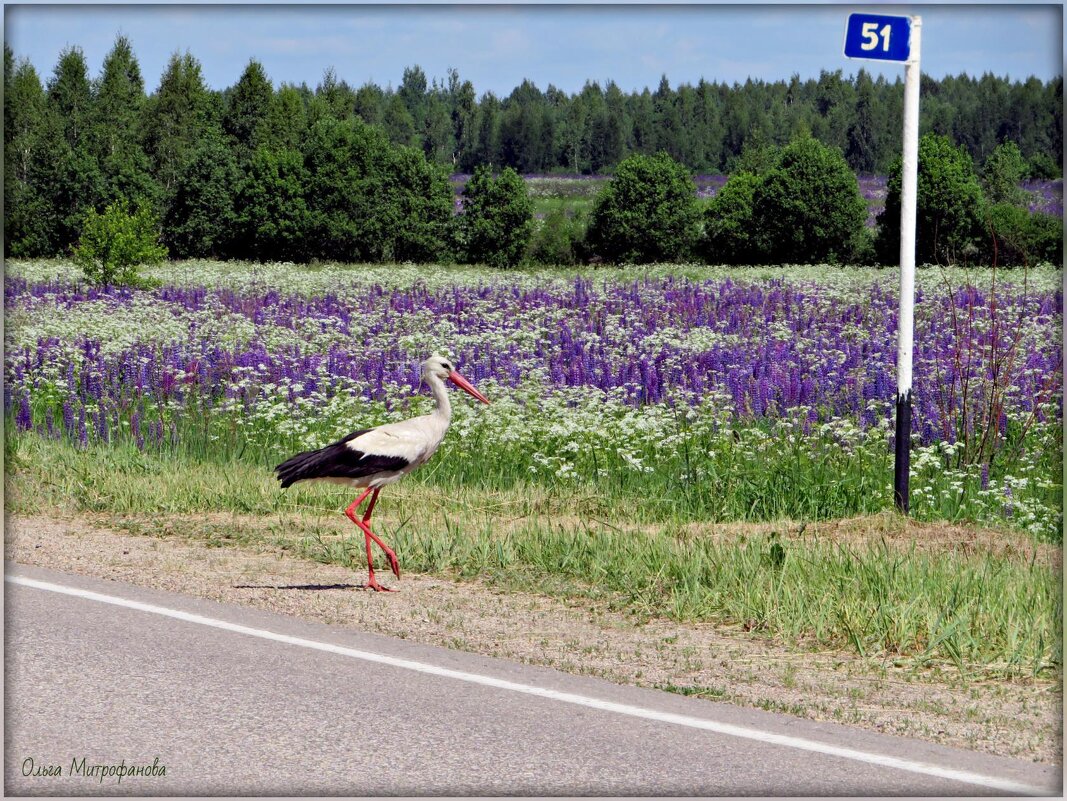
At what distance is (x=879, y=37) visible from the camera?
10.0 m

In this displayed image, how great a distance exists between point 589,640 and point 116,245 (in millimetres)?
26165

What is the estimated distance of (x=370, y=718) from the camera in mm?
5945

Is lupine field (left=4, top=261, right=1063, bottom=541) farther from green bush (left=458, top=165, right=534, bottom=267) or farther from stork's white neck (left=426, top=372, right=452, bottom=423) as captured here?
green bush (left=458, top=165, right=534, bottom=267)

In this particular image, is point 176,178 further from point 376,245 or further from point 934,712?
point 934,712

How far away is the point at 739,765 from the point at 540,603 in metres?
3.26

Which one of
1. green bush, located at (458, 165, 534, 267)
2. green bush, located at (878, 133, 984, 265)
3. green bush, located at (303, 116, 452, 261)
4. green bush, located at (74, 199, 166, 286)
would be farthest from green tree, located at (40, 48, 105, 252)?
green bush, located at (878, 133, 984, 265)

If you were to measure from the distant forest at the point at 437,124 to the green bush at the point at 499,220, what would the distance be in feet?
16.6

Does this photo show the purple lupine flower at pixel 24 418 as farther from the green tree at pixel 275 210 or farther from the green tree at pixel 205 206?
the green tree at pixel 205 206

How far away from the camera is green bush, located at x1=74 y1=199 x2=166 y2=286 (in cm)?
3081

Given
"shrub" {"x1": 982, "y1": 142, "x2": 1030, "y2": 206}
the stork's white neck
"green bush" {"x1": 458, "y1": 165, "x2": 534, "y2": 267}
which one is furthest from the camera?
"shrub" {"x1": 982, "y1": 142, "x2": 1030, "y2": 206}

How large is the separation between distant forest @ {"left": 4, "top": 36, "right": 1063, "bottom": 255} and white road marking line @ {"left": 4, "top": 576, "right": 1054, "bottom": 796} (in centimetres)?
3963

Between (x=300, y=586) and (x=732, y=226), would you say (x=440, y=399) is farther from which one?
(x=732, y=226)

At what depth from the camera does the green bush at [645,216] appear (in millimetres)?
58812

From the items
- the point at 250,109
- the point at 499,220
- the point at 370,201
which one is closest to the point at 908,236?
the point at 499,220
